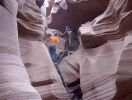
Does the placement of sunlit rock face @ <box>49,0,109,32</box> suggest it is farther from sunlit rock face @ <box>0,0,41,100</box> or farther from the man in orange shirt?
sunlit rock face @ <box>0,0,41,100</box>

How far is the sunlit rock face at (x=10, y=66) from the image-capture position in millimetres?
2533

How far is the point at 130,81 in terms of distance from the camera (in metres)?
2.97

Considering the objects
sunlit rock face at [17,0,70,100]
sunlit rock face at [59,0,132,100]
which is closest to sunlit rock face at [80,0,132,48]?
sunlit rock face at [59,0,132,100]

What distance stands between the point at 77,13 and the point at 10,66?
3525 millimetres

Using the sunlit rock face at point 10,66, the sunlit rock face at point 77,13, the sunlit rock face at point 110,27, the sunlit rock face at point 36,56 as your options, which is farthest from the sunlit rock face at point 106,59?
the sunlit rock face at point 10,66

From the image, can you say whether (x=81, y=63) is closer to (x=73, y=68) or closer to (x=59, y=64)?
(x=73, y=68)

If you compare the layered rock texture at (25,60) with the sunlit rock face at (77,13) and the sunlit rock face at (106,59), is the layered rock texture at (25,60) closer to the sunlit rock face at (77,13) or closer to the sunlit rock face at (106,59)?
the sunlit rock face at (106,59)

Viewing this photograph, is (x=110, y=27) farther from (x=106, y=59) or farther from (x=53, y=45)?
(x=53, y=45)

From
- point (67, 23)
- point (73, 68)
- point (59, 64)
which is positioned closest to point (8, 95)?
A: point (73, 68)

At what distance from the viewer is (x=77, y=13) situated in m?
6.20

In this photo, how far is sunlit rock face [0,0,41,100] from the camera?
253cm

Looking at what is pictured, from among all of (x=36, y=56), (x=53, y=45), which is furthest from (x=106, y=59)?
(x=53, y=45)

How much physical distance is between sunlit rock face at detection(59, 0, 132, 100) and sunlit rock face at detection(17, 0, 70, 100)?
0.44 meters

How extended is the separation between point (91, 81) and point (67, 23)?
2971 millimetres
